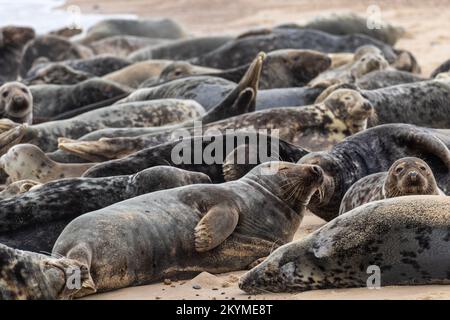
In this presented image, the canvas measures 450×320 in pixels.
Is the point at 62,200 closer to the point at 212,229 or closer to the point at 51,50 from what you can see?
the point at 212,229

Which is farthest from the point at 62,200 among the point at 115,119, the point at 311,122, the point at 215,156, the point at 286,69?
the point at 286,69

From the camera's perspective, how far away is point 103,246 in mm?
5355

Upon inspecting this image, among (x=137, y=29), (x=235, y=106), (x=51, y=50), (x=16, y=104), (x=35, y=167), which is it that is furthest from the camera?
(x=137, y=29)

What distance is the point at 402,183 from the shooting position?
5934mm

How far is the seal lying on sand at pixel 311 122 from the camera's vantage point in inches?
324

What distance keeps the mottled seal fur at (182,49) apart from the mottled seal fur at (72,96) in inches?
169

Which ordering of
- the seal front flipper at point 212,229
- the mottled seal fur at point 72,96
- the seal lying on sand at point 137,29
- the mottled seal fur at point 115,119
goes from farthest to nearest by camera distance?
the seal lying on sand at point 137,29, the mottled seal fur at point 72,96, the mottled seal fur at point 115,119, the seal front flipper at point 212,229

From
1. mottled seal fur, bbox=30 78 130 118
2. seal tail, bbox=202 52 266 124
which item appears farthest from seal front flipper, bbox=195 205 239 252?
mottled seal fur, bbox=30 78 130 118

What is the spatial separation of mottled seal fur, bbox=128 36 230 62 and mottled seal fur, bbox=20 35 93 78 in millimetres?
1242

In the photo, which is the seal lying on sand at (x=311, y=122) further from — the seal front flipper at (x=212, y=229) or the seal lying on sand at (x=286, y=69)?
the seal lying on sand at (x=286, y=69)

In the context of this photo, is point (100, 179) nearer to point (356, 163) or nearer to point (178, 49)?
point (356, 163)

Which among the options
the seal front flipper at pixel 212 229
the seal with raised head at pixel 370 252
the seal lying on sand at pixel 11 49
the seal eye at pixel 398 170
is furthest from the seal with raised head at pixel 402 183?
the seal lying on sand at pixel 11 49

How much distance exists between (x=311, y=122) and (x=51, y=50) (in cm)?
885

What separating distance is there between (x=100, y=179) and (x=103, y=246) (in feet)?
3.84
